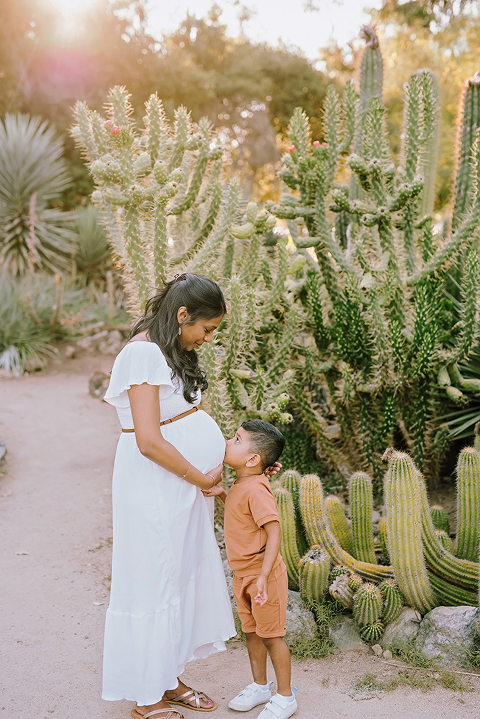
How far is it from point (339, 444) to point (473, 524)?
1.72 m

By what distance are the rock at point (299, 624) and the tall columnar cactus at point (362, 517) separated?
501 mm

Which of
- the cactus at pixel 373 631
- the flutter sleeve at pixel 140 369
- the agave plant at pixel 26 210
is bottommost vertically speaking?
the cactus at pixel 373 631

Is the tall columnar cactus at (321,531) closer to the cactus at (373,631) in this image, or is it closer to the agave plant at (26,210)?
the cactus at (373,631)

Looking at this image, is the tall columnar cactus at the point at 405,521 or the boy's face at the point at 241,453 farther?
the tall columnar cactus at the point at 405,521

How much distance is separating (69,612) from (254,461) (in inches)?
70.1

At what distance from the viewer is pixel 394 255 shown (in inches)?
183

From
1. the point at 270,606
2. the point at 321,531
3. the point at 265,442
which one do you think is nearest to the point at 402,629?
the point at 321,531

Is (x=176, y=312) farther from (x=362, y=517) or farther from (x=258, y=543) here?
(x=362, y=517)

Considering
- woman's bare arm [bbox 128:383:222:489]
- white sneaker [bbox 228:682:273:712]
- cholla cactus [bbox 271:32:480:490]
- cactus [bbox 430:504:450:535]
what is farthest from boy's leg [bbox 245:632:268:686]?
cholla cactus [bbox 271:32:480:490]

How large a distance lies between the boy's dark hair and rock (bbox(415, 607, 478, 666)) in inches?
51.4

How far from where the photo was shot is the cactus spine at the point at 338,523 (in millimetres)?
3615

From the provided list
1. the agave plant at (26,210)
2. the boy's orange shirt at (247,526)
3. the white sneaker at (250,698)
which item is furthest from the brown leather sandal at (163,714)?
the agave plant at (26,210)

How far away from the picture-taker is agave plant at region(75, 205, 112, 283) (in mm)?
11680

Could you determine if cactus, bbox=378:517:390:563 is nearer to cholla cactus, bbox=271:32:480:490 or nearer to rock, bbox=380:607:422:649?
rock, bbox=380:607:422:649
